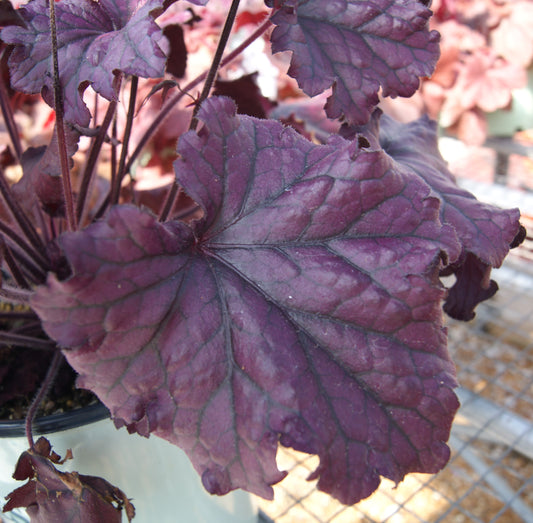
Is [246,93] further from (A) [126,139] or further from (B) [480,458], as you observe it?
(B) [480,458]

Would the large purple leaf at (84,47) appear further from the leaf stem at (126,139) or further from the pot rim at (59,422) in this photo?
the pot rim at (59,422)

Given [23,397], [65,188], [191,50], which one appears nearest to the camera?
[65,188]

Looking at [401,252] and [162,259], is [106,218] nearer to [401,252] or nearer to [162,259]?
[162,259]

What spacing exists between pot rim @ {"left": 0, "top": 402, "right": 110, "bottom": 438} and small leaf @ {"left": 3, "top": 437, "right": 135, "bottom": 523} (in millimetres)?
44

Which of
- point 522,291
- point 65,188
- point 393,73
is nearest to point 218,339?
point 65,188

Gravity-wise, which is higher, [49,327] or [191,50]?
[49,327]

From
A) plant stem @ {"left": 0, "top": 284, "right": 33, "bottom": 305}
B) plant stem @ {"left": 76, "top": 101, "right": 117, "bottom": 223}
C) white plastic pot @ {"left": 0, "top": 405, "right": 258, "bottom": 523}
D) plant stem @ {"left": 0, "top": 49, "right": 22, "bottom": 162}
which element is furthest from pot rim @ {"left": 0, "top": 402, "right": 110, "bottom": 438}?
plant stem @ {"left": 0, "top": 49, "right": 22, "bottom": 162}

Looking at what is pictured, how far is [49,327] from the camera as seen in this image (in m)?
0.39

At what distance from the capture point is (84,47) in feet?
1.65

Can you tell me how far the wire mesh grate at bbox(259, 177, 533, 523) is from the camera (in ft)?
3.20

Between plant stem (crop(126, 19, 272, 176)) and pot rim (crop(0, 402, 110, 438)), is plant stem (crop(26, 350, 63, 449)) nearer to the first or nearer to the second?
pot rim (crop(0, 402, 110, 438))

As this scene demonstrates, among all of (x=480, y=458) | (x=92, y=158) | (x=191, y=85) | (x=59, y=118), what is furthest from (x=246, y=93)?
(x=480, y=458)

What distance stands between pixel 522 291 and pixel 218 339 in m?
1.28

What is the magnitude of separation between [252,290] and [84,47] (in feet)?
0.90
